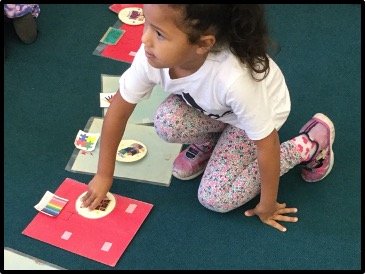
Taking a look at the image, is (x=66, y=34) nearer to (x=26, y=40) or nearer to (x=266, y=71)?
(x=26, y=40)

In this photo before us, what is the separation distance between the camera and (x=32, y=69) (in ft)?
5.79

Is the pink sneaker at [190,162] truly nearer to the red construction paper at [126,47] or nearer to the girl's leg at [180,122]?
the girl's leg at [180,122]

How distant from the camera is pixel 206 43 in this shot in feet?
3.23

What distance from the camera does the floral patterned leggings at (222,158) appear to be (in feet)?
4.20

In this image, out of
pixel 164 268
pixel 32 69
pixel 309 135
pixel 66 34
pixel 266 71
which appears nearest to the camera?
pixel 266 71

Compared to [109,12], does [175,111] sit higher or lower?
higher

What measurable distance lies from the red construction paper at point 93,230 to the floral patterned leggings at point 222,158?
0.19m

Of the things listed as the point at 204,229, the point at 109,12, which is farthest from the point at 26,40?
the point at 204,229

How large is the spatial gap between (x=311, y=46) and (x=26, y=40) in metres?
1.07

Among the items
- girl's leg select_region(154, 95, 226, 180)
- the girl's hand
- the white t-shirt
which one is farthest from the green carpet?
the white t-shirt

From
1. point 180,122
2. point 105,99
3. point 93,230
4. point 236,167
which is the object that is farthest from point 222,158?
point 105,99

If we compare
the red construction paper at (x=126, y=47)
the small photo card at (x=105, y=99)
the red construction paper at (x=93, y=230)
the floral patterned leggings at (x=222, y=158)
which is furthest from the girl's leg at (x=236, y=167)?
the red construction paper at (x=126, y=47)

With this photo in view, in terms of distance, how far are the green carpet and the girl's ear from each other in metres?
0.50

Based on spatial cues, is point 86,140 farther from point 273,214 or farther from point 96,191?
point 273,214
